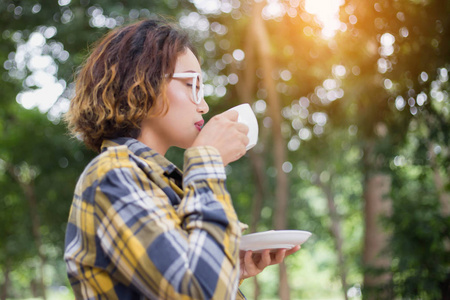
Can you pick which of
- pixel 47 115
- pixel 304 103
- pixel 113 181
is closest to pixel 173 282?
pixel 113 181

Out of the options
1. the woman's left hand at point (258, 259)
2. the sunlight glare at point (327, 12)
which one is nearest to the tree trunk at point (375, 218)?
the sunlight glare at point (327, 12)

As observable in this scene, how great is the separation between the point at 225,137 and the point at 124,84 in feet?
0.85

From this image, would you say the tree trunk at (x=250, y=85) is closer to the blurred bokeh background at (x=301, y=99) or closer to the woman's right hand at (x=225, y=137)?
the blurred bokeh background at (x=301, y=99)

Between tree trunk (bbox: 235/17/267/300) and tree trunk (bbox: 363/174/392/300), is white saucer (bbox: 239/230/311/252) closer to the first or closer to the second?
tree trunk (bbox: 235/17/267/300)

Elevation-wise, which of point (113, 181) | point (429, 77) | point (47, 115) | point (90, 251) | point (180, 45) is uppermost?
point (180, 45)

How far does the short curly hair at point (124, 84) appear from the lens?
46.4 inches

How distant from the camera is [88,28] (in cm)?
798

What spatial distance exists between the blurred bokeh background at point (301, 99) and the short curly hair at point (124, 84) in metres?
4.50

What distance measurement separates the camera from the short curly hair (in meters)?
1.18

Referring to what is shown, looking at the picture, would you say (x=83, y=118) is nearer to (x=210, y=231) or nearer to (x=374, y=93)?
(x=210, y=231)

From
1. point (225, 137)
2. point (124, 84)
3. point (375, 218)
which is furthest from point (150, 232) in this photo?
point (375, 218)

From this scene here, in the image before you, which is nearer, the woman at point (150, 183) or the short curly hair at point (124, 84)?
the woman at point (150, 183)

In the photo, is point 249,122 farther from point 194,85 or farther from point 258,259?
point 258,259

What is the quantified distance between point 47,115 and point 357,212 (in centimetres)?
1256
